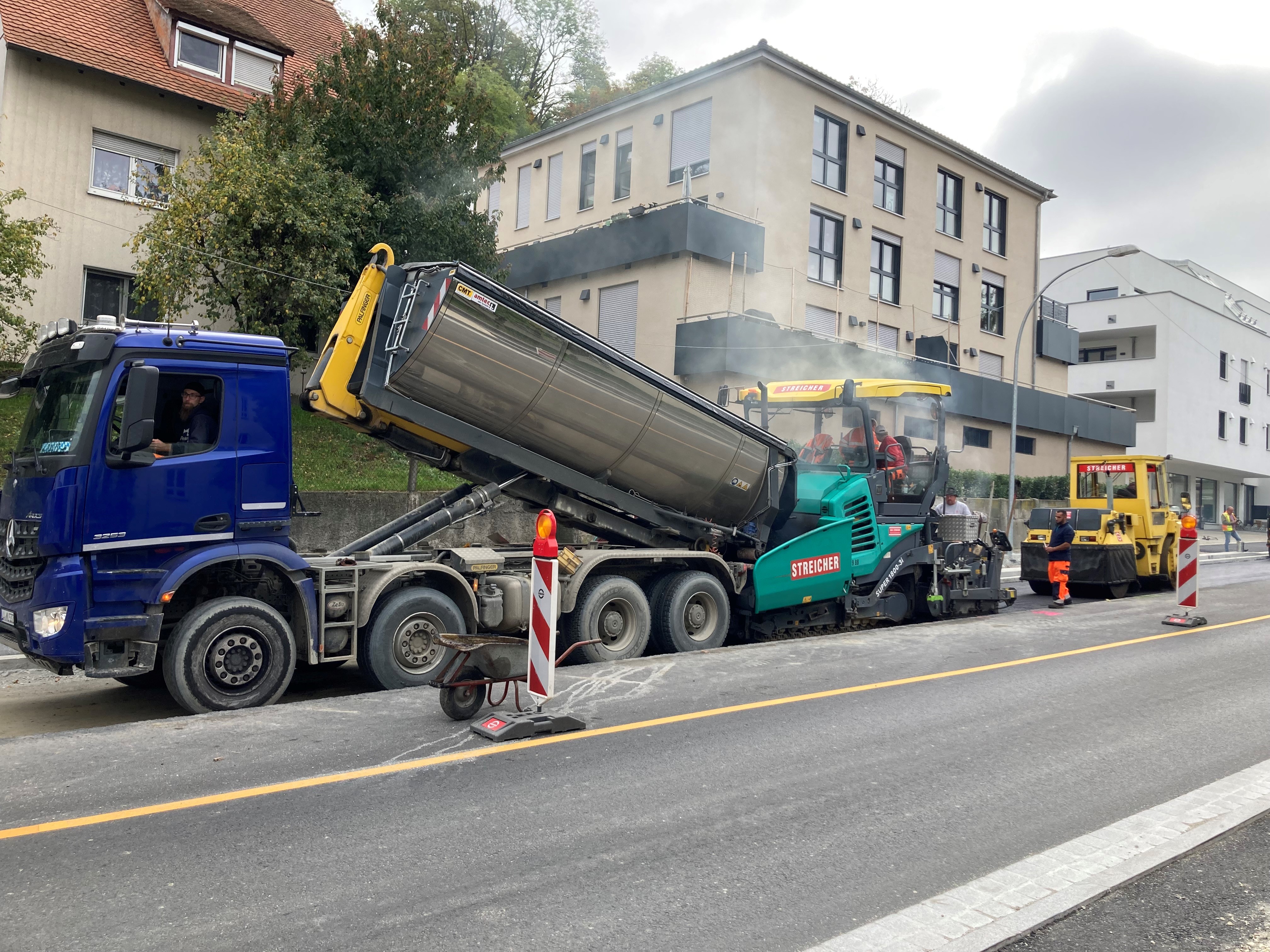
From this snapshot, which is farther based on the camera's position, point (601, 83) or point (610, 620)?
point (601, 83)

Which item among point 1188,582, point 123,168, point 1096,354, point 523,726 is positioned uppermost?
point 1096,354

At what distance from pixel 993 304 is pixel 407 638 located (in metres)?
31.7

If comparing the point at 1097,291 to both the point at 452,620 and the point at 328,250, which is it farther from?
the point at 452,620

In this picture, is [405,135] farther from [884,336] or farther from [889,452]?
[884,336]

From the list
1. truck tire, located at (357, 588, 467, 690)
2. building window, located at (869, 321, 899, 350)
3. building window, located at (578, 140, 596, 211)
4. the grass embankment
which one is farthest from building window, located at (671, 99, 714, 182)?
truck tire, located at (357, 588, 467, 690)

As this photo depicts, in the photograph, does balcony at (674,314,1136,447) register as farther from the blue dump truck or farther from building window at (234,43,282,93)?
building window at (234,43,282,93)

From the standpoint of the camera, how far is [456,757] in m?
5.45

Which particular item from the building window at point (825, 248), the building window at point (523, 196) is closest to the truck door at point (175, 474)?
the building window at point (825, 248)

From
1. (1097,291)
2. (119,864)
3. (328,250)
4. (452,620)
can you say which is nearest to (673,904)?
(119,864)

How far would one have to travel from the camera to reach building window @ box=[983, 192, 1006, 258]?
34.3m

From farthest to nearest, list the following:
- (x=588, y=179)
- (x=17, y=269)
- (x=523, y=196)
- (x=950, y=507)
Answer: (x=523, y=196) < (x=588, y=179) < (x=17, y=269) < (x=950, y=507)

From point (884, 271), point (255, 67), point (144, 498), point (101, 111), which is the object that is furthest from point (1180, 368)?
point (144, 498)

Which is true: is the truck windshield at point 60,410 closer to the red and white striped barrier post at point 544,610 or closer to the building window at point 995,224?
the red and white striped barrier post at point 544,610

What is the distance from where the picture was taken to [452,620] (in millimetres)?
7809
